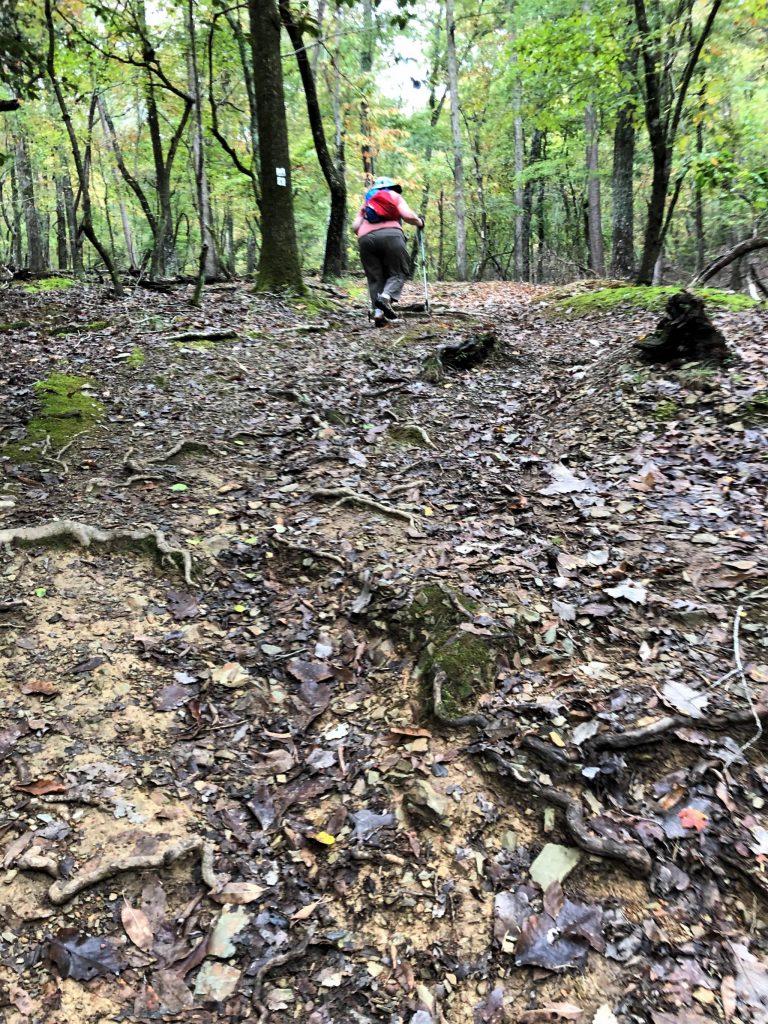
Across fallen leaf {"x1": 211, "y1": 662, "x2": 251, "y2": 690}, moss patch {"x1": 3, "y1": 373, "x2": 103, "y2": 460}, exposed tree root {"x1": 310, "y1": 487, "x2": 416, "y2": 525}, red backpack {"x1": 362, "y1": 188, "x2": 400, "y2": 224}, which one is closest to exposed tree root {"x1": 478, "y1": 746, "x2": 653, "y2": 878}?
fallen leaf {"x1": 211, "y1": 662, "x2": 251, "y2": 690}

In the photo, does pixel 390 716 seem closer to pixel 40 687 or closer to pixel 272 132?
pixel 40 687

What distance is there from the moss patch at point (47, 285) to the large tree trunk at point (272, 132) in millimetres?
4567

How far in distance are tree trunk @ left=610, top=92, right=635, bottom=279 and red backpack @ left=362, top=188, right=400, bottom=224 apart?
24.5ft

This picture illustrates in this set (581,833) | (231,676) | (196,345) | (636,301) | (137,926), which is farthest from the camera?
(636,301)

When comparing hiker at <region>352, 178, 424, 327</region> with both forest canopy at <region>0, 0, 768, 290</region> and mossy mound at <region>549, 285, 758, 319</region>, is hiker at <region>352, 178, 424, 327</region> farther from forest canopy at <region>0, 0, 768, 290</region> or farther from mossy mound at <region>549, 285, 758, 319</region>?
mossy mound at <region>549, 285, 758, 319</region>

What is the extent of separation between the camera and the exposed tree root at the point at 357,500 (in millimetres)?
4801

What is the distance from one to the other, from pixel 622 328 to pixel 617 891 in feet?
25.0

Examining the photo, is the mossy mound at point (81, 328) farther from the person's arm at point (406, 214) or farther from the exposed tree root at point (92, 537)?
the exposed tree root at point (92, 537)

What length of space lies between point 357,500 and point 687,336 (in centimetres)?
374

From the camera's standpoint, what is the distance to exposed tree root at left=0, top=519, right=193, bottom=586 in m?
4.15

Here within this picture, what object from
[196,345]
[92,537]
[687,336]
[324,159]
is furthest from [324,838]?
[324,159]

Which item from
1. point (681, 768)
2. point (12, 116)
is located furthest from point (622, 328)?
point (12, 116)

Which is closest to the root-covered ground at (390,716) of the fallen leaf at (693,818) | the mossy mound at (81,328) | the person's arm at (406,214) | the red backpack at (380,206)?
the fallen leaf at (693,818)

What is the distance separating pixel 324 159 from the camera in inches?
509
